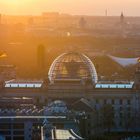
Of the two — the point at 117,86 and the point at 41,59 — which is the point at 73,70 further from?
the point at 41,59

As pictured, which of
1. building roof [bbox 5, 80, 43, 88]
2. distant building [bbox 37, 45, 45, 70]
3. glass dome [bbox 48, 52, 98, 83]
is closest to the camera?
building roof [bbox 5, 80, 43, 88]

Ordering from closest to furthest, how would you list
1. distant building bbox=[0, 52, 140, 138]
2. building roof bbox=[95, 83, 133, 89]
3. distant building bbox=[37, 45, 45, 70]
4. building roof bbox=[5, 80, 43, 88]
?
distant building bbox=[0, 52, 140, 138], building roof bbox=[95, 83, 133, 89], building roof bbox=[5, 80, 43, 88], distant building bbox=[37, 45, 45, 70]

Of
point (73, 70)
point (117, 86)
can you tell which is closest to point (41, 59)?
point (73, 70)

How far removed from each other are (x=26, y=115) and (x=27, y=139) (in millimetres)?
1771

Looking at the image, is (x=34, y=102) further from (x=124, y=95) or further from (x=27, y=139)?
(x=27, y=139)

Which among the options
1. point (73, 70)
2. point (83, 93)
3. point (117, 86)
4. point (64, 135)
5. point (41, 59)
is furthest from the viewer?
point (41, 59)

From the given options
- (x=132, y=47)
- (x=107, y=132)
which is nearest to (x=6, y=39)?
(x=132, y=47)

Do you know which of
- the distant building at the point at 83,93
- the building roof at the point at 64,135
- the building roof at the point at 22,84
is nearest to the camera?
the building roof at the point at 64,135

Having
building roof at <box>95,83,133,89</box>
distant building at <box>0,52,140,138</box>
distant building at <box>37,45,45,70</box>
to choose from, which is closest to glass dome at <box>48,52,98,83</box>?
distant building at <box>0,52,140,138</box>

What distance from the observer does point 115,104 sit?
165 ft

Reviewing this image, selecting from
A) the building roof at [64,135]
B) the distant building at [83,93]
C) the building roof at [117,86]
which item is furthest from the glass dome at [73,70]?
the building roof at [64,135]

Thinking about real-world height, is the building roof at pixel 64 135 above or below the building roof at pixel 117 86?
below

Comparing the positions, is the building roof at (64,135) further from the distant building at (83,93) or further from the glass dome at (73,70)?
the glass dome at (73,70)

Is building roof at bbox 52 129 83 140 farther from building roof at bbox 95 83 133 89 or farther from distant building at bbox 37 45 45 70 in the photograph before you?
distant building at bbox 37 45 45 70
